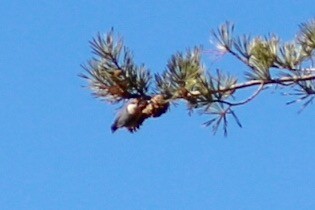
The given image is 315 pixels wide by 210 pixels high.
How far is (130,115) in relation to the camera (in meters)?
3.04

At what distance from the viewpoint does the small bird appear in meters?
3.05

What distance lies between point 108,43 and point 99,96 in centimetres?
11

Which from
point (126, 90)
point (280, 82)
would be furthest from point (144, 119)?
point (280, 82)

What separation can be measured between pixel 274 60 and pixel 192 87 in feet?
0.59

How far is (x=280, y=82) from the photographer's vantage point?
9.80 feet

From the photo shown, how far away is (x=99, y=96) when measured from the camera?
3.08 m

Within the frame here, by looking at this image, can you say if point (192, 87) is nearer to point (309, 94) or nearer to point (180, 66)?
point (180, 66)

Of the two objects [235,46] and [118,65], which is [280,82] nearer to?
[235,46]

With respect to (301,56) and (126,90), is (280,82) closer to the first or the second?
(301,56)

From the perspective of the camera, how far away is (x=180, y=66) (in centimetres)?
301

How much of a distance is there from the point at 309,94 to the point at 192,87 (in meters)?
0.24

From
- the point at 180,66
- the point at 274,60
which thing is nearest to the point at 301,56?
the point at 274,60

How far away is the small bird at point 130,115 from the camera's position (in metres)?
3.05

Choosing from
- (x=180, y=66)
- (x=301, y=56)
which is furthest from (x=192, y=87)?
(x=301, y=56)
